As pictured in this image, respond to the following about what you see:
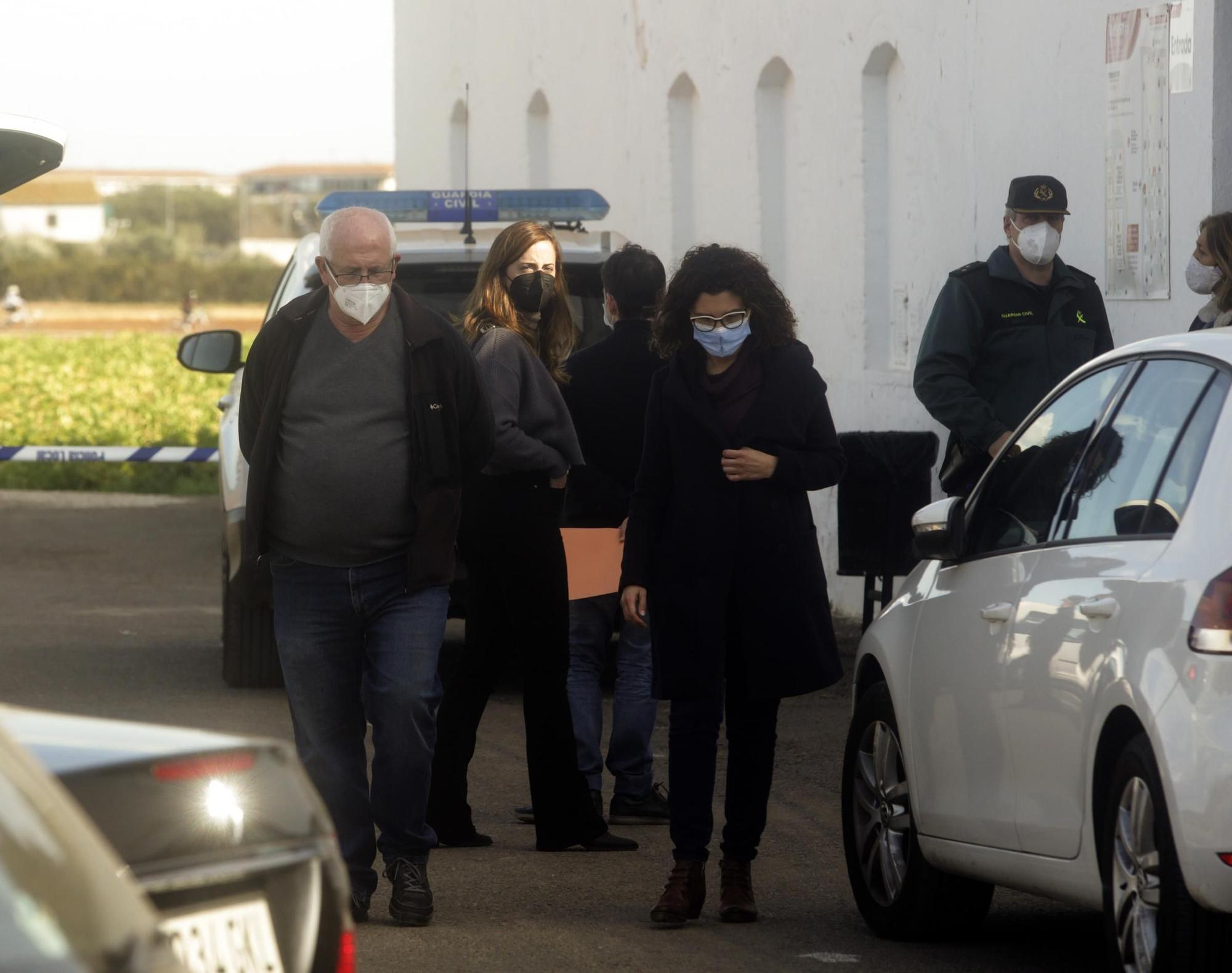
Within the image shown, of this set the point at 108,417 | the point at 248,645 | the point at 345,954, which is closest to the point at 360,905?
the point at 345,954

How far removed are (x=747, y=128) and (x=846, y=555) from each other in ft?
16.6

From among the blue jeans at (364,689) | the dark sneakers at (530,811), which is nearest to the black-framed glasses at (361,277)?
the blue jeans at (364,689)

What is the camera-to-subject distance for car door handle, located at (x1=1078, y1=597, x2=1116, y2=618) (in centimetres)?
509

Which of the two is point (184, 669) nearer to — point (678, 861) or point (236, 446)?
point (236, 446)

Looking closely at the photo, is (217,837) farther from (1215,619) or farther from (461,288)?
(461,288)

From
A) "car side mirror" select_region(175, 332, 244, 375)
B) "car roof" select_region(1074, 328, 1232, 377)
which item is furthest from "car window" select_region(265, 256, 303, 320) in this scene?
"car roof" select_region(1074, 328, 1232, 377)

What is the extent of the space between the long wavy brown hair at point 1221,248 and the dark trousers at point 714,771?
2735mm

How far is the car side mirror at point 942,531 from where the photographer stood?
6.05m

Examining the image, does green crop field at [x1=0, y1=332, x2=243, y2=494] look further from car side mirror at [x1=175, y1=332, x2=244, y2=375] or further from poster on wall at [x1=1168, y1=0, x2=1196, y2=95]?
poster on wall at [x1=1168, y1=0, x2=1196, y2=95]

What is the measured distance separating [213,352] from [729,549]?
537 centimetres

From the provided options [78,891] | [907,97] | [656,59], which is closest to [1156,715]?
[78,891]

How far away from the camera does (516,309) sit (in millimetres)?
7492

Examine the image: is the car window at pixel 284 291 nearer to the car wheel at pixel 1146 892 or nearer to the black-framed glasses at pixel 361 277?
the black-framed glasses at pixel 361 277

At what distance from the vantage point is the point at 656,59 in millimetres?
17703
